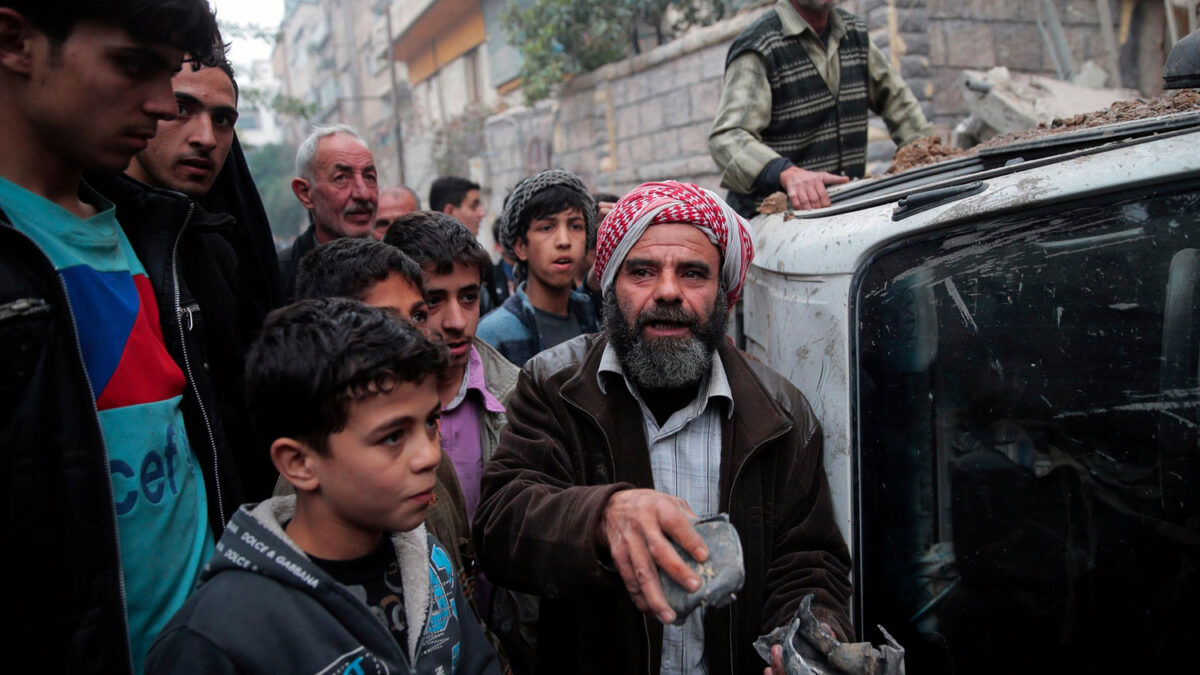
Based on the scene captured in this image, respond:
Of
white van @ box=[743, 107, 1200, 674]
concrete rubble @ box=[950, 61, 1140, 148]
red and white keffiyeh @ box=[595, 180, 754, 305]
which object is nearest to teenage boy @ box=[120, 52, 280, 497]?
red and white keffiyeh @ box=[595, 180, 754, 305]

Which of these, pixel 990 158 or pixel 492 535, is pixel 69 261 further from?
pixel 990 158

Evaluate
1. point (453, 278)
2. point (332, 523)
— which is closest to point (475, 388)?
point (453, 278)

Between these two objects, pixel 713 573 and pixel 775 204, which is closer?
pixel 713 573

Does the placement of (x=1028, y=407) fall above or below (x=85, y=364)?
below

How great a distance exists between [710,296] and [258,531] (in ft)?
3.98

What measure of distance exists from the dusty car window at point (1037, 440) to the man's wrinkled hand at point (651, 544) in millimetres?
551

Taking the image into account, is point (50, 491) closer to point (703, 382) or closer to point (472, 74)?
point (703, 382)

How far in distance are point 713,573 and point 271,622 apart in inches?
27.5

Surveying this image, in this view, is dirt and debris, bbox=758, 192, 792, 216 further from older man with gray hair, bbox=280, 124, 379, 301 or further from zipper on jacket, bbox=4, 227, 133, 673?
zipper on jacket, bbox=4, 227, 133, 673

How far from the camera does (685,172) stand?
9.20 meters

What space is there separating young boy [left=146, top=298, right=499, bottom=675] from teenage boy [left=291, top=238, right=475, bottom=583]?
52 cm

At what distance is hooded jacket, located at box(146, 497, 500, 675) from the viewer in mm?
1171

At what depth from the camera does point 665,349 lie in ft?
6.29

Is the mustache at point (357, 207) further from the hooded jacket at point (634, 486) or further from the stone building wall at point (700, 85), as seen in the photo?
the stone building wall at point (700, 85)
